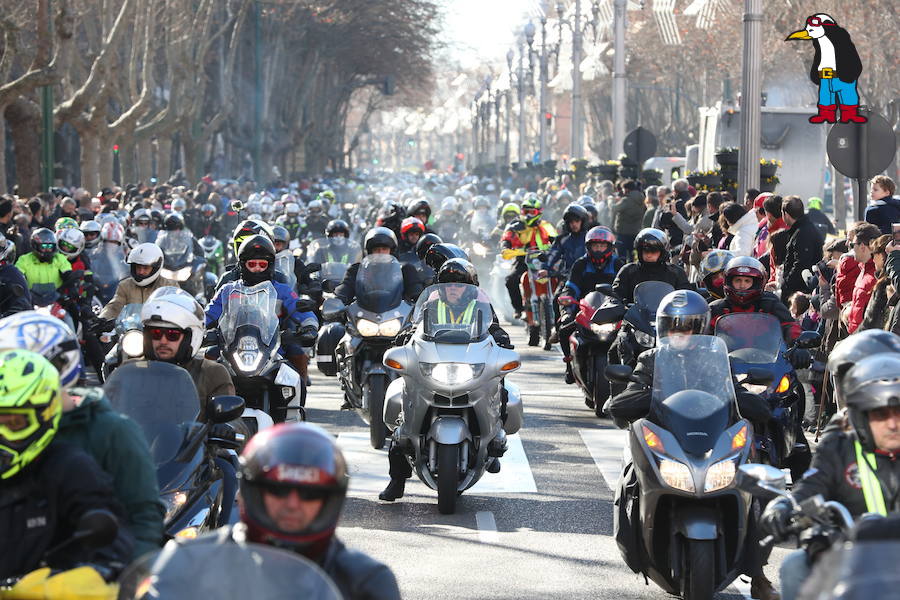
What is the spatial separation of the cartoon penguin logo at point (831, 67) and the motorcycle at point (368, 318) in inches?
214

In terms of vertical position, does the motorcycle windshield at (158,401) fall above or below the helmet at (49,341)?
below

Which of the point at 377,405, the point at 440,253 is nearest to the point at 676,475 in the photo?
the point at 377,405

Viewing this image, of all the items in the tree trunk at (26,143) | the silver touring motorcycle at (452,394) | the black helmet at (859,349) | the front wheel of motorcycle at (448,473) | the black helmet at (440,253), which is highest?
the tree trunk at (26,143)

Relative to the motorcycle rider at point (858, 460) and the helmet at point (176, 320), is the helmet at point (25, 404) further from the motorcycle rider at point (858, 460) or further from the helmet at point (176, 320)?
the helmet at point (176, 320)

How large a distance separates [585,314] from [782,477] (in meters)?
8.92

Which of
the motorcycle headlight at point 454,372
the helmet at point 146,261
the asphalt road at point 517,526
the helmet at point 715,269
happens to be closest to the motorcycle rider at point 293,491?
the asphalt road at point 517,526

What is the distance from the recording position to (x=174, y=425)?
6.72m

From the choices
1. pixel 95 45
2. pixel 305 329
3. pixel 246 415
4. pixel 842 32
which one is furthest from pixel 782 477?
pixel 95 45

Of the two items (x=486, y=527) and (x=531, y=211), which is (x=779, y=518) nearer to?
(x=486, y=527)

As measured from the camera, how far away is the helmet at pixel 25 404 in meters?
4.73

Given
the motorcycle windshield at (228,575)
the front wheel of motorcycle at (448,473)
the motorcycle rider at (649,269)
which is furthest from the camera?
the motorcycle rider at (649,269)

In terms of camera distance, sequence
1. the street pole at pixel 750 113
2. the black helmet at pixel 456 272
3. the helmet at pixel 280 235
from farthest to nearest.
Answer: the street pole at pixel 750 113
the helmet at pixel 280 235
the black helmet at pixel 456 272

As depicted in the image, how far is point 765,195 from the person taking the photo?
676 inches

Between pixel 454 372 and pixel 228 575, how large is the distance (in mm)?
6320
